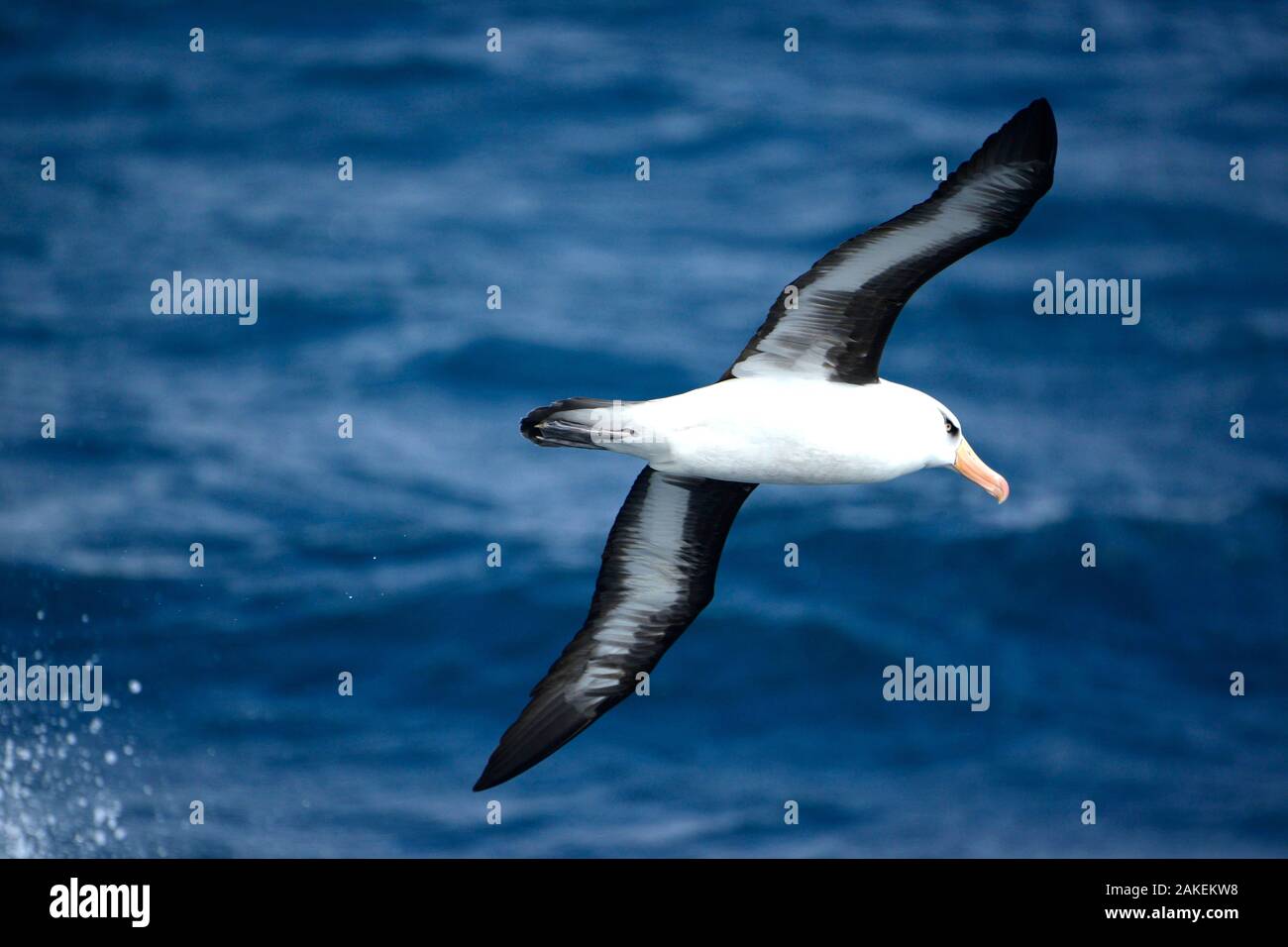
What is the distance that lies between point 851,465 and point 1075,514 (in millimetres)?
11178

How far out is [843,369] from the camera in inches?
384

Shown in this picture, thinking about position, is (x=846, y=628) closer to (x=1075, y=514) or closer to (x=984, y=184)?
(x=1075, y=514)

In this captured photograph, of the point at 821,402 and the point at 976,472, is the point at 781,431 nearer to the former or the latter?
the point at 821,402

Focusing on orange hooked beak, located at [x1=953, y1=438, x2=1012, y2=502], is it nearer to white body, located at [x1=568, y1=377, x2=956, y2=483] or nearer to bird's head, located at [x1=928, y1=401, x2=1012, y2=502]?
bird's head, located at [x1=928, y1=401, x2=1012, y2=502]

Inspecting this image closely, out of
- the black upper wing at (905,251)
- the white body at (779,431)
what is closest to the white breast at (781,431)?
the white body at (779,431)

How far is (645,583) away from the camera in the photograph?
35.4 feet

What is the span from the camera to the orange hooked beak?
10.6 m

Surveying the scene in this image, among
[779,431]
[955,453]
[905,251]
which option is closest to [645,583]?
[779,431]

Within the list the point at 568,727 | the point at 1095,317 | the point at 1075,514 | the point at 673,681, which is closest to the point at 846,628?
the point at 673,681

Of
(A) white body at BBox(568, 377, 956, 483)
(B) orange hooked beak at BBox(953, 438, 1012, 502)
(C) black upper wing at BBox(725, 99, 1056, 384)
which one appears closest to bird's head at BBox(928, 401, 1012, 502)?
(B) orange hooked beak at BBox(953, 438, 1012, 502)

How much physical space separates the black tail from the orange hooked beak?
2350 millimetres

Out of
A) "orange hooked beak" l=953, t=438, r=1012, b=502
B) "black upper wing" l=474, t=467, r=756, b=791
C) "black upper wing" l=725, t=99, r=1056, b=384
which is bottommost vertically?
"black upper wing" l=474, t=467, r=756, b=791

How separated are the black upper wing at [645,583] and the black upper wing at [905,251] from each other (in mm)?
1161

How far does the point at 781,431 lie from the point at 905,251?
113cm
